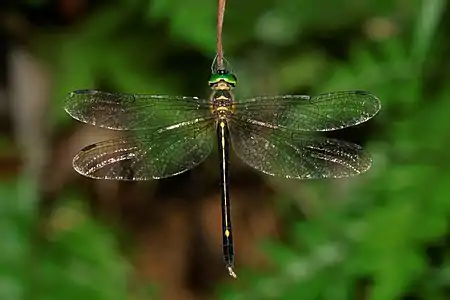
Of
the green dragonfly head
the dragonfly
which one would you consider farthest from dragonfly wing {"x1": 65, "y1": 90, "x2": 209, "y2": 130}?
the green dragonfly head

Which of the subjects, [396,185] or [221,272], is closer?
[396,185]

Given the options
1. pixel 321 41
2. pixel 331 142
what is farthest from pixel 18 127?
pixel 331 142

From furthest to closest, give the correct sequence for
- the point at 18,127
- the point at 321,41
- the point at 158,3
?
the point at 18,127
the point at 321,41
the point at 158,3

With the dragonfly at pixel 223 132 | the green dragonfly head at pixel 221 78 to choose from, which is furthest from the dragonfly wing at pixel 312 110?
the green dragonfly head at pixel 221 78

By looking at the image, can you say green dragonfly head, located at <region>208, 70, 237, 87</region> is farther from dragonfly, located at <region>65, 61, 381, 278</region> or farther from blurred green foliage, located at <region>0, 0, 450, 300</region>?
blurred green foliage, located at <region>0, 0, 450, 300</region>

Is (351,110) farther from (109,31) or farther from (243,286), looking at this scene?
(109,31)

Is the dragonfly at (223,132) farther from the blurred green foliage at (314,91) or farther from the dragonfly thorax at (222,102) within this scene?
the blurred green foliage at (314,91)

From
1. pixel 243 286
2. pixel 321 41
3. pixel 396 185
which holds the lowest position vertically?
pixel 243 286
